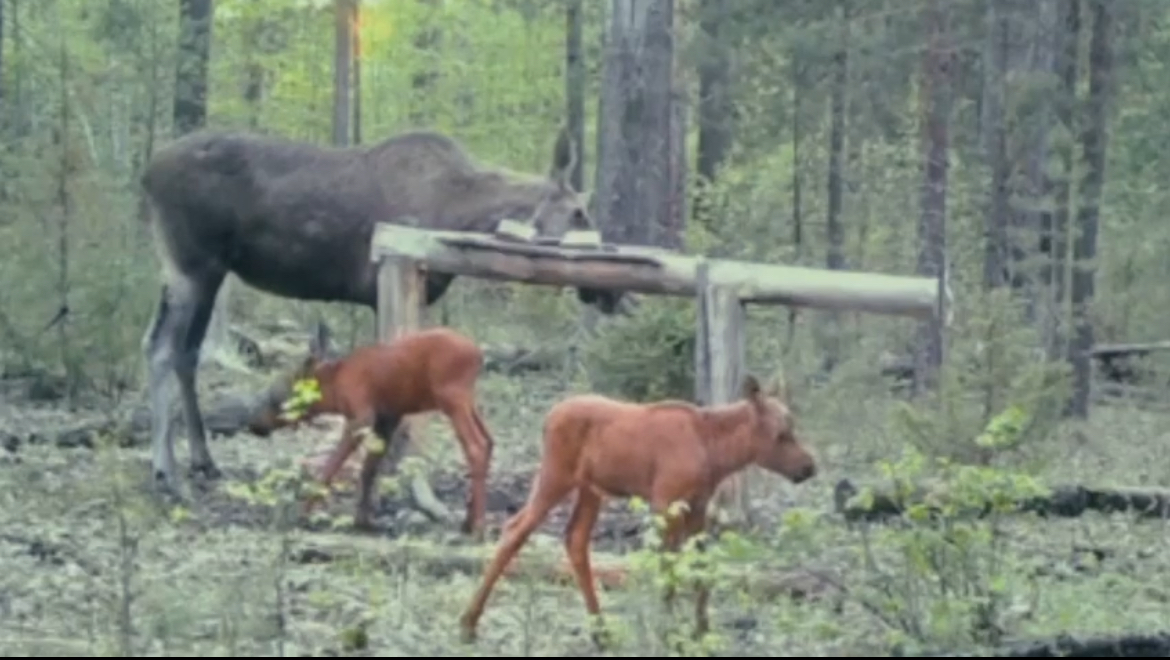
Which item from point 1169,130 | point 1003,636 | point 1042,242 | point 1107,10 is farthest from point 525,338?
point 1003,636

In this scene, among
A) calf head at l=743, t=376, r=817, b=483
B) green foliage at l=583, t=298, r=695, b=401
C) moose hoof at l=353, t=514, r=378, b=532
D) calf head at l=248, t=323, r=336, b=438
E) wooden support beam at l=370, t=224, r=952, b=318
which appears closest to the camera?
calf head at l=743, t=376, r=817, b=483

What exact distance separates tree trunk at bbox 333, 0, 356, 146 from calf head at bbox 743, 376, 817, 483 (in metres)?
26.7

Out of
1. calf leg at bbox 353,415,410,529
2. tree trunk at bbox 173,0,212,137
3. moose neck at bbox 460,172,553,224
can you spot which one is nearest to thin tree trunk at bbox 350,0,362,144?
tree trunk at bbox 173,0,212,137

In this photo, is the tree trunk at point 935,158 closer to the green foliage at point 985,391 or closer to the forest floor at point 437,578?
the green foliage at point 985,391

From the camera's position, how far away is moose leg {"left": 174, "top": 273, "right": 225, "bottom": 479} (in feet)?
Result: 51.4

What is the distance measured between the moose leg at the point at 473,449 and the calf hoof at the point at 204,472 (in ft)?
8.96

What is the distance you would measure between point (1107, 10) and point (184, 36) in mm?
11712

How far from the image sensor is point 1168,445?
23250 millimetres

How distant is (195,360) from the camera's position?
15906 millimetres

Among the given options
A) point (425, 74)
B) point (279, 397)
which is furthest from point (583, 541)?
point (425, 74)

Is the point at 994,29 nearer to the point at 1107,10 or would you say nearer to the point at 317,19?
the point at 1107,10

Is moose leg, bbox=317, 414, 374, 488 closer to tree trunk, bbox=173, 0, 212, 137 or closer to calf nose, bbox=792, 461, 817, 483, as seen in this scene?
calf nose, bbox=792, 461, 817, 483

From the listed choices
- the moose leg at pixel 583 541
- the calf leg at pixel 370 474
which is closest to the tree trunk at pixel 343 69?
the calf leg at pixel 370 474

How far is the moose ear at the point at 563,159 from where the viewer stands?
15164mm
